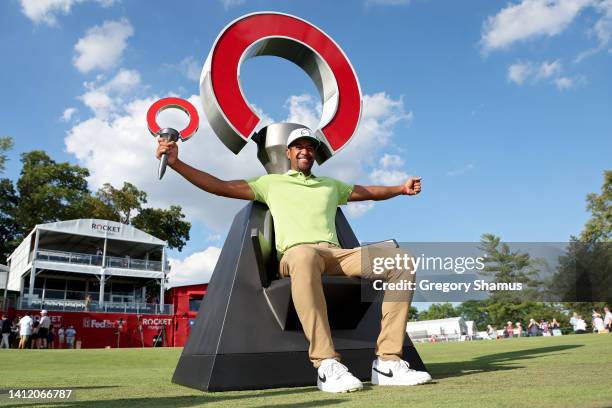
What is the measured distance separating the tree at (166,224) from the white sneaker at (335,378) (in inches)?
1288

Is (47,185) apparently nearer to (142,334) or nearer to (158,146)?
(142,334)

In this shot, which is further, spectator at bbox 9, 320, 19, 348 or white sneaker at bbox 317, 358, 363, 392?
spectator at bbox 9, 320, 19, 348

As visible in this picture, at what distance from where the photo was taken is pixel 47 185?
3216 centimetres

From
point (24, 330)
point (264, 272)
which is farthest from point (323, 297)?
point (24, 330)

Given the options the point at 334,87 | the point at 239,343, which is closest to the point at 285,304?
the point at 239,343

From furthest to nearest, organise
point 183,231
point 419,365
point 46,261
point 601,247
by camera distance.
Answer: point 183,231
point 46,261
point 601,247
point 419,365

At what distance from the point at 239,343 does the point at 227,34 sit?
247 centimetres

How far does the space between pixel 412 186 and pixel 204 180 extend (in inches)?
56.0

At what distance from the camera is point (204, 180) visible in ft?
10.2

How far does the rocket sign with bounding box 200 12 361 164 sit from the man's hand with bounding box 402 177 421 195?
837 millimetres

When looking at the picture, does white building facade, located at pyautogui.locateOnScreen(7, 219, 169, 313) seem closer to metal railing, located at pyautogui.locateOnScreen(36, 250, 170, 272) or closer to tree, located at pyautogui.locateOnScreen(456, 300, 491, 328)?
metal railing, located at pyautogui.locateOnScreen(36, 250, 170, 272)

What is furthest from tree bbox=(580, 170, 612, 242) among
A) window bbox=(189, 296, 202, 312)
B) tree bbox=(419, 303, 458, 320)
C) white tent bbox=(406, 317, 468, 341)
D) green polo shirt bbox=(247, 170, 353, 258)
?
tree bbox=(419, 303, 458, 320)

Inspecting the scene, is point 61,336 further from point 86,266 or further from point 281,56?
point 281,56

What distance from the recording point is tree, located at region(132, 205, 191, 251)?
3350 cm
